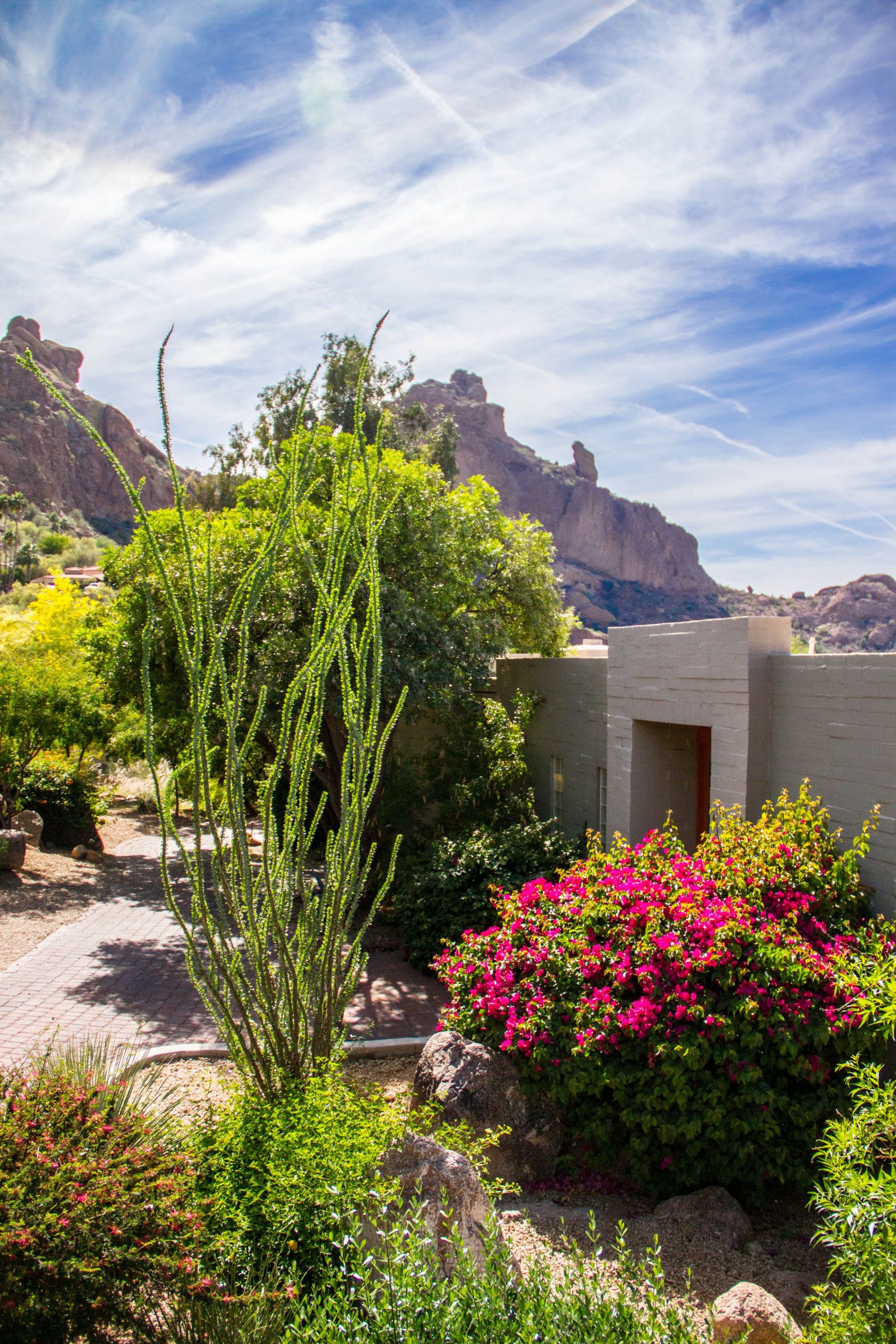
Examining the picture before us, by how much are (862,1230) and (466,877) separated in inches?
248

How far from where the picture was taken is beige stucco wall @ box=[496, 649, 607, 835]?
10422 mm

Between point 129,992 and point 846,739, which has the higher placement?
point 846,739

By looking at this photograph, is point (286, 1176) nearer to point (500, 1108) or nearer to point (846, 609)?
point (500, 1108)

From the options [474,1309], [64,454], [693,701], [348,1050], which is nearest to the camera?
[474,1309]

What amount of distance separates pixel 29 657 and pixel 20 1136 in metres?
14.4

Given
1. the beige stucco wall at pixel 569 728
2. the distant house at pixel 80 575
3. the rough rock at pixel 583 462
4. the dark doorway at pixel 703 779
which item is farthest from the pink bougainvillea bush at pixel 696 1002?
the rough rock at pixel 583 462

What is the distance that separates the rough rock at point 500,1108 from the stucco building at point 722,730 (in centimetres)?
254

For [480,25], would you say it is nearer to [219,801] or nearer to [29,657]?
[219,801]

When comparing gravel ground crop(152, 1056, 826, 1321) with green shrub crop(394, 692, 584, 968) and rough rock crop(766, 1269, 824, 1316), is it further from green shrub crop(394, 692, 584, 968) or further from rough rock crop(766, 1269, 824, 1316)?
green shrub crop(394, 692, 584, 968)

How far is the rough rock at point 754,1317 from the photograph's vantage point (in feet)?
10.6

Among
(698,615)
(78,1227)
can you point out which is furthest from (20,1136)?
(698,615)

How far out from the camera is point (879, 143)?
756 centimetres

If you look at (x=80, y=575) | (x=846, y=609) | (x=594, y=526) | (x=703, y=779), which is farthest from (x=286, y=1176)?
(x=594, y=526)

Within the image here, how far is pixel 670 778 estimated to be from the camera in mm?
8758
